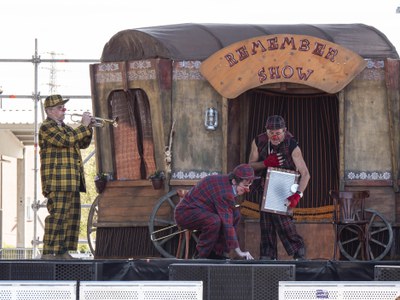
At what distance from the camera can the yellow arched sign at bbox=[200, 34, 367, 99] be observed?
50.0 feet

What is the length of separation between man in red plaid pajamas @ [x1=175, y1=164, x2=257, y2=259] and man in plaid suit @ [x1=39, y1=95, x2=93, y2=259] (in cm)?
153

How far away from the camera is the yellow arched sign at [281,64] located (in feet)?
50.0

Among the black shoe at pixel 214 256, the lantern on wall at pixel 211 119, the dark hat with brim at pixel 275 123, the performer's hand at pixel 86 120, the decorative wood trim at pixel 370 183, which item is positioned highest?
the lantern on wall at pixel 211 119

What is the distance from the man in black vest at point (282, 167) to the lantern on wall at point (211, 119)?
125 cm

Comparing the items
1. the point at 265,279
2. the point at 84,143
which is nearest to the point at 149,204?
the point at 84,143

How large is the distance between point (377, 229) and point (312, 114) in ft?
5.64

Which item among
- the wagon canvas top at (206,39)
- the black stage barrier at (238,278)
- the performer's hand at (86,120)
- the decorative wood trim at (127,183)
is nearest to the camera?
the black stage barrier at (238,278)

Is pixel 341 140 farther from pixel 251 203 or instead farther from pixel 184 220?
pixel 184 220

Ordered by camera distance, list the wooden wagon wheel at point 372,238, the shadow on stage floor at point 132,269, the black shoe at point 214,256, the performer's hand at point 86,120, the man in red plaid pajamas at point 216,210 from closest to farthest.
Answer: the shadow on stage floor at point 132,269
the man in red plaid pajamas at point 216,210
the black shoe at point 214,256
the performer's hand at point 86,120
the wooden wagon wheel at point 372,238

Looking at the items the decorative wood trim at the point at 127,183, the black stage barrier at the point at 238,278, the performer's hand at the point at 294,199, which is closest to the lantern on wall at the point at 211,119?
the decorative wood trim at the point at 127,183

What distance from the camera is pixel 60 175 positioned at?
14.3 m

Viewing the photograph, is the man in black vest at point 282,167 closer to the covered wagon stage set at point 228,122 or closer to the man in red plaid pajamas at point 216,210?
the man in red plaid pajamas at point 216,210

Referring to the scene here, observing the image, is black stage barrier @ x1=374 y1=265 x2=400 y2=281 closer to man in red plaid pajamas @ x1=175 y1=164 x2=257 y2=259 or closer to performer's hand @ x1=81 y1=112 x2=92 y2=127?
man in red plaid pajamas @ x1=175 y1=164 x2=257 y2=259

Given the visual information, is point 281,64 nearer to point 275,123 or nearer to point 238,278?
point 275,123
